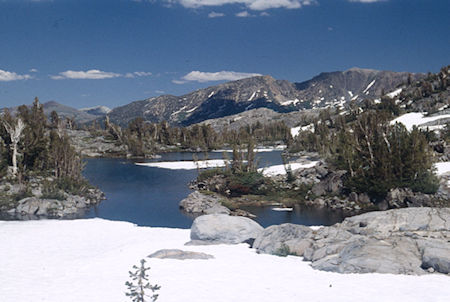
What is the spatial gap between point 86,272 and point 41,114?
85.7 meters

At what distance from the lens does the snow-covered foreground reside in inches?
518

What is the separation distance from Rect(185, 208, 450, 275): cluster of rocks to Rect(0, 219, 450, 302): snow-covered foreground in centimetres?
69

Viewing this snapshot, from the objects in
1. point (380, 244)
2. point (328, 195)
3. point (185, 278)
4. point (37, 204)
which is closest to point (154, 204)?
point (37, 204)

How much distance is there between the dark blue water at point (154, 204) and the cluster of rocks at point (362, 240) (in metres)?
8.89

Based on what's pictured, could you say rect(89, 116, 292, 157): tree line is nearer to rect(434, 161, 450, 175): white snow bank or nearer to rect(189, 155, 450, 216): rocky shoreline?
rect(189, 155, 450, 216): rocky shoreline

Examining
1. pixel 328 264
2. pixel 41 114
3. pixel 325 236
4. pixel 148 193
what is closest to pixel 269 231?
pixel 325 236

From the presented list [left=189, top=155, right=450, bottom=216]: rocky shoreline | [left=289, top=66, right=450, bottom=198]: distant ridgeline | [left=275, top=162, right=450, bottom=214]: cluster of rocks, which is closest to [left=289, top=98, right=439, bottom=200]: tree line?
[left=289, top=66, right=450, bottom=198]: distant ridgeline

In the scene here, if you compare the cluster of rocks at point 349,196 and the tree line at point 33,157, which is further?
the tree line at point 33,157

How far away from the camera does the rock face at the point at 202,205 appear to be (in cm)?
3522

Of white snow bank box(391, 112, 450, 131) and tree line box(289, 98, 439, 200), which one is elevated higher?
white snow bank box(391, 112, 450, 131)

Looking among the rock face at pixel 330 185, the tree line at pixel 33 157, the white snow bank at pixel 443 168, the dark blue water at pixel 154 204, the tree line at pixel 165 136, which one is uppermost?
the tree line at pixel 165 136

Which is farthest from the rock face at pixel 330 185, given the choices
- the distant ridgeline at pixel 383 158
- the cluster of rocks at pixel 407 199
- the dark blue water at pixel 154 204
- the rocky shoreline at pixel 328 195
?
the cluster of rocks at pixel 407 199

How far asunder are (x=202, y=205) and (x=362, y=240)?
2081 centimetres

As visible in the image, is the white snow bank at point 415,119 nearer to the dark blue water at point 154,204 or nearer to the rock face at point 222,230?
the dark blue water at point 154,204
